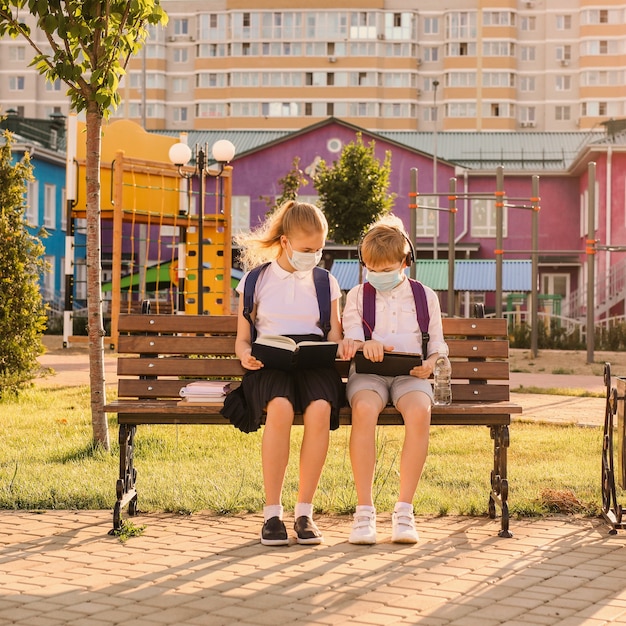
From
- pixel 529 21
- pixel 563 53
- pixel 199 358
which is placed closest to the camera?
pixel 199 358

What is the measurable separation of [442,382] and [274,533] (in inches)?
49.9

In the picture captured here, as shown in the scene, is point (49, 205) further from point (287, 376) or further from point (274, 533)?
point (274, 533)

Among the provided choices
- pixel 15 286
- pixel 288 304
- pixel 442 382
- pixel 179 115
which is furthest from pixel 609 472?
pixel 179 115

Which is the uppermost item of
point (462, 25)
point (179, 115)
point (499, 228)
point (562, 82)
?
point (462, 25)

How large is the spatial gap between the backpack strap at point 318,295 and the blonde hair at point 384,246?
0.24m

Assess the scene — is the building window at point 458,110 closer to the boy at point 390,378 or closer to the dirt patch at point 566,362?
the dirt patch at point 566,362

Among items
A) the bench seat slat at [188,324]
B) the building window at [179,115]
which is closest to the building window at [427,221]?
the bench seat slat at [188,324]

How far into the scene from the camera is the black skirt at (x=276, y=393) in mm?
5988

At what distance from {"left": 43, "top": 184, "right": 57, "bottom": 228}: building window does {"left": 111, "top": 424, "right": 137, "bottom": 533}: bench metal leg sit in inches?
1617

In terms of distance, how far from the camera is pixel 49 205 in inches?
1845

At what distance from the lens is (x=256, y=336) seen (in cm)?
639

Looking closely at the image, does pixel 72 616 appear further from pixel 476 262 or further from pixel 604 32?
pixel 604 32

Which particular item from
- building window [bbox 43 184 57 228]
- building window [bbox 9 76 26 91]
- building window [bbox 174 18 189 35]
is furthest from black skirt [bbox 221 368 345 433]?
building window [bbox 9 76 26 91]

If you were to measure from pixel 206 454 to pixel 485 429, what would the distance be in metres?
2.99
